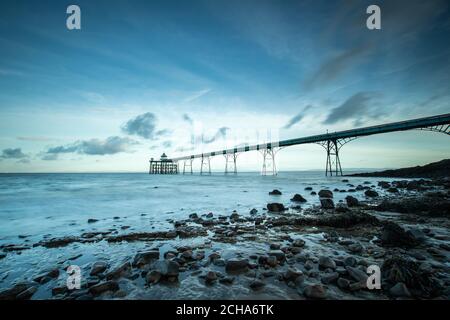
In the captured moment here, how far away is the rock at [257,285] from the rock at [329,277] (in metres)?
1.18

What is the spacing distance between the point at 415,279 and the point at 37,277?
752cm

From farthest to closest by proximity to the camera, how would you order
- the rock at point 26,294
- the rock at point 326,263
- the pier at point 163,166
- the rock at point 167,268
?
the pier at point 163,166 → the rock at point 326,263 → the rock at point 167,268 → the rock at point 26,294

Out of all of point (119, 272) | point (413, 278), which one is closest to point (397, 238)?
point (413, 278)

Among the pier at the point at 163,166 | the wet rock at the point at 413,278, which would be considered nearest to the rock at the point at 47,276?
the wet rock at the point at 413,278

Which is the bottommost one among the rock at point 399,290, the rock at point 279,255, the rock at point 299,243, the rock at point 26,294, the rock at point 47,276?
the rock at point 47,276

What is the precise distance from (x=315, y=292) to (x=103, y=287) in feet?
12.6

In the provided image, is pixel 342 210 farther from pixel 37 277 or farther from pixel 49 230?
pixel 49 230

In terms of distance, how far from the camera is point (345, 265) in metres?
4.30

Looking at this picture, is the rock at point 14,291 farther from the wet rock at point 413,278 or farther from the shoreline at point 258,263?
the wet rock at point 413,278

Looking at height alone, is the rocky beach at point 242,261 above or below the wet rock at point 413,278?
below

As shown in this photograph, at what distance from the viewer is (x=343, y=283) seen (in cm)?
356

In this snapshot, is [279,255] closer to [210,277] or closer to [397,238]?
[210,277]

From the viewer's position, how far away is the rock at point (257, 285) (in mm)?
3630
